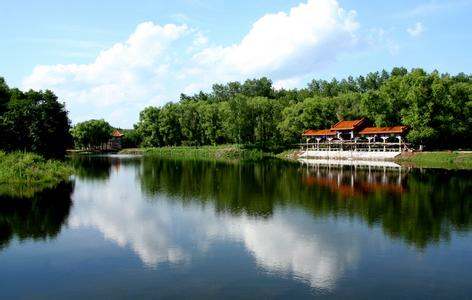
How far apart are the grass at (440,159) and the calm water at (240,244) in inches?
1031

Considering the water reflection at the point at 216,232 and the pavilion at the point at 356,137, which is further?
the pavilion at the point at 356,137

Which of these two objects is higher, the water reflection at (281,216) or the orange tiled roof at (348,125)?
the orange tiled roof at (348,125)

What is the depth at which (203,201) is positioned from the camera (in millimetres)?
34719

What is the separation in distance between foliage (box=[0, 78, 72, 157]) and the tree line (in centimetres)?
5114

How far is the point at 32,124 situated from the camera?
2180 inches

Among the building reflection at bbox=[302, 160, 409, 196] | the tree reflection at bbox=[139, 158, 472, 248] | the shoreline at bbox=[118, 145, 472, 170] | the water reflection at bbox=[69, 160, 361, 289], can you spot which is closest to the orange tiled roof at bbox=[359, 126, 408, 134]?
the shoreline at bbox=[118, 145, 472, 170]

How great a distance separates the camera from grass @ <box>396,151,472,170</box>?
64062 mm

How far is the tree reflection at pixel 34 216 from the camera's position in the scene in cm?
2380

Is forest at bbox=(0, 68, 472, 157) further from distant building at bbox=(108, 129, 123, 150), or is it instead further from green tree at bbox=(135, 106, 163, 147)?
distant building at bbox=(108, 129, 123, 150)

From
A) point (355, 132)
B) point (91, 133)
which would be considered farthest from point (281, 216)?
point (91, 133)

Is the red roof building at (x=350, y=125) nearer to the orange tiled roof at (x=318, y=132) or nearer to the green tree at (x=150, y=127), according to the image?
the orange tiled roof at (x=318, y=132)

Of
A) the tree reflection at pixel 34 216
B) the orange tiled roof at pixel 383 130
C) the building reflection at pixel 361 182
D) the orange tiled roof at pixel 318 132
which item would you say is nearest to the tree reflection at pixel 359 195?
the building reflection at pixel 361 182

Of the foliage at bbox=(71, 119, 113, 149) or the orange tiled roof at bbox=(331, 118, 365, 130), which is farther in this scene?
the foliage at bbox=(71, 119, 113, 149)

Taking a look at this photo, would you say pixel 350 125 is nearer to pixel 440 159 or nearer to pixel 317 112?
pixel 317 112
